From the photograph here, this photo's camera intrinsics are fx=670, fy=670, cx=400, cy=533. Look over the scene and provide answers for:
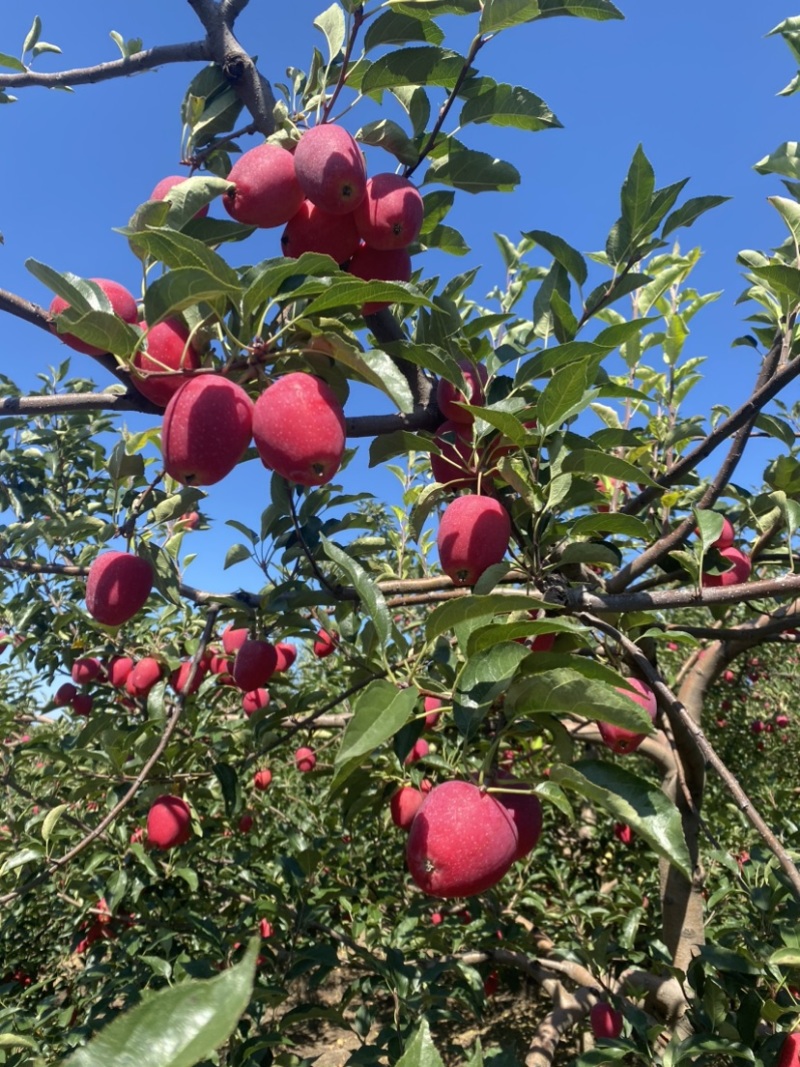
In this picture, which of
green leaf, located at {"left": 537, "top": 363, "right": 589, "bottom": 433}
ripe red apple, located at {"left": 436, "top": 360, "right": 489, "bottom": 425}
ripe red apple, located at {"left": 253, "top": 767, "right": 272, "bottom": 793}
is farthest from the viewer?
ripe red apple, located at {"left": 253, "top": 767, "right": 272, "bottom": 793}

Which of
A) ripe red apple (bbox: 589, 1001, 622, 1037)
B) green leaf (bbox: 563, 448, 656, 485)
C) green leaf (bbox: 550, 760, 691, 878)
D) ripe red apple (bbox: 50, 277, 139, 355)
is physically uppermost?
ripe red apple (bbox: 50, 277, 139, 355)

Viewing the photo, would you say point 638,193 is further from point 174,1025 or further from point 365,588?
point 174,1025

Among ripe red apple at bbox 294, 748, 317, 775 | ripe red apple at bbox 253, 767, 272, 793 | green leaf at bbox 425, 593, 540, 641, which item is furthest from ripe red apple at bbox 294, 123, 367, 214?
ripe red apple at bbox 253, 767, 272, 793

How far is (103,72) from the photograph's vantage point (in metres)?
1.18

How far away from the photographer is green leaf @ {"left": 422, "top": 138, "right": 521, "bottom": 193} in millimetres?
1310

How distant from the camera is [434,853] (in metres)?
0.93

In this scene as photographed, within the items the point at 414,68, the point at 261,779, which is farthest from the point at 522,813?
the point at 261,779

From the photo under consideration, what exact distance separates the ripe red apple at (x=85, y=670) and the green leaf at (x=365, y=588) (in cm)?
248

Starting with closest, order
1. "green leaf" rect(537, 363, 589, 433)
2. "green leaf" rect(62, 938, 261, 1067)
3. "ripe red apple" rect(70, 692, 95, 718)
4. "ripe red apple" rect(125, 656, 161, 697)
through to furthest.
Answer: "green leaf" rect(62, 938, 261, 1067) < "green leaf" rect(537, 363, 589, 433) < "ripe red apple" rect(125, 656, 161, 697) < "ripe red apple" rect(70, 692, 95, 718)

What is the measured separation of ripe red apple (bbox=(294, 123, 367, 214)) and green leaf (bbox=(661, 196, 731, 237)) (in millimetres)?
658

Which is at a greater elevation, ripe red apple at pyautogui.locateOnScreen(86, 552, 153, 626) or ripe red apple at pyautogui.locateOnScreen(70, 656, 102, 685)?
ripe red apple at pyautogui.locateOnScreen(86, 552, 153, 626)

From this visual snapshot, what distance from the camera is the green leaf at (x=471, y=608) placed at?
89 centimetres

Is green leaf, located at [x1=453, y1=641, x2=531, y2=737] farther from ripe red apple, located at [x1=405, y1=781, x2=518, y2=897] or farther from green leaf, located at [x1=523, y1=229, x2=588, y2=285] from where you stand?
green leaf, located at [x1=523, y1=229, x2=588, y2=285]

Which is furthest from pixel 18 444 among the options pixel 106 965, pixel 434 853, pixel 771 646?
pixel 771 646
